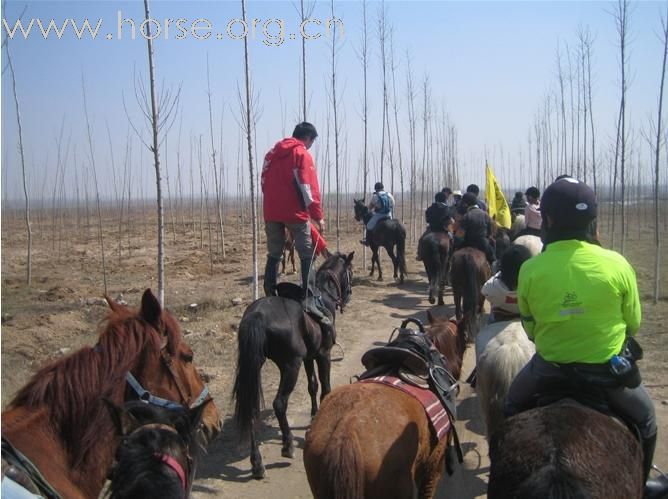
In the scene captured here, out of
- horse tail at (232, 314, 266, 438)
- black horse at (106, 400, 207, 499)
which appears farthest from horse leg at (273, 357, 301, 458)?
black horse at (106, 400, 207, 499)

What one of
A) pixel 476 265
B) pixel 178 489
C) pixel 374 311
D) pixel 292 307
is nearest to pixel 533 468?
pixel 178 489

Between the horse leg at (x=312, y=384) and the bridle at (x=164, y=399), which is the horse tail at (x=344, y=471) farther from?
the horse leg at (x=312, y=384)

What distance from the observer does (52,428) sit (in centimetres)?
208

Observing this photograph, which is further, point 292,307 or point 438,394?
point 292,307

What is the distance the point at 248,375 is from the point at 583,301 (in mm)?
2900

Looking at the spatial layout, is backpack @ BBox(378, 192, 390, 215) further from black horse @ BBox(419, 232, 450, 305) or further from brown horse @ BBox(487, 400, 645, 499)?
brown horse @ BBox(487, 400, 645, 499)

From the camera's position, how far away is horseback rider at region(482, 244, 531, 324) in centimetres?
451

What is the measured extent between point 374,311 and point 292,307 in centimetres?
567

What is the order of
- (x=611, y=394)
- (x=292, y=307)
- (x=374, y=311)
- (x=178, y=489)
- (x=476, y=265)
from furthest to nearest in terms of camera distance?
(x=374, y=311), (x=476, y=265), (x=292, y=307), (x=611, y=394), (x=178, y=489)

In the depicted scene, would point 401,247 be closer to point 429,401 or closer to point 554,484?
point 429,401

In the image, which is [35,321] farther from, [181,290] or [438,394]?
[438,394]

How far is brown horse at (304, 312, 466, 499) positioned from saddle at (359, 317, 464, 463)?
0.85 ft

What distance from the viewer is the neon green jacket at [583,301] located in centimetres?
252

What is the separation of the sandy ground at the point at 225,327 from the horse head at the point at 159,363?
2181 mm
